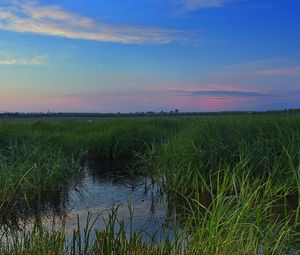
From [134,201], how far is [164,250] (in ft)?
15.3

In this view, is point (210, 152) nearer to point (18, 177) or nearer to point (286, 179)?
point (286, 179)

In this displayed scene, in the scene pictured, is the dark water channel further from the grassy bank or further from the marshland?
the grassy bank

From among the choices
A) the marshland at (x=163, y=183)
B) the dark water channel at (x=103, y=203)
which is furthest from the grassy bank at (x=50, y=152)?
the dark water channel at (x=103, y=203)

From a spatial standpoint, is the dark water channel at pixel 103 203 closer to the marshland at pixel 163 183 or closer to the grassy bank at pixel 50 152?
the marshland at pixel 163 183

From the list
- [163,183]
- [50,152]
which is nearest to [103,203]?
[163,183]

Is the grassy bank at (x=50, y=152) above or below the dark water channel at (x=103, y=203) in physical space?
above

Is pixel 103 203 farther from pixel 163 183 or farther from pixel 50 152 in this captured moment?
pixel 50 152

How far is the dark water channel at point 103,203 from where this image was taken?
787 cm

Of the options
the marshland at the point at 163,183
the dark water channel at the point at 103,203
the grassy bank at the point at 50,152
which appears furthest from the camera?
the grassy bank at the point at 50,152

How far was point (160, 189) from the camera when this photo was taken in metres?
10.5

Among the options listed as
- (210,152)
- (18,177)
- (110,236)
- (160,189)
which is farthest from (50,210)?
(110,236)

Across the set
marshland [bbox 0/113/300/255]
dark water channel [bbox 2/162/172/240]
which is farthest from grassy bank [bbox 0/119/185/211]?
dark water channel [bbox 2/162/172/240]

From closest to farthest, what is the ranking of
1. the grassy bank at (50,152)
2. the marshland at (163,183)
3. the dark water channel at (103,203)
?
the marshland at (163,183)
the dark water channel at (103,203)
the grassy bank at (50,152)

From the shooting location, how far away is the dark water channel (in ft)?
25.8
